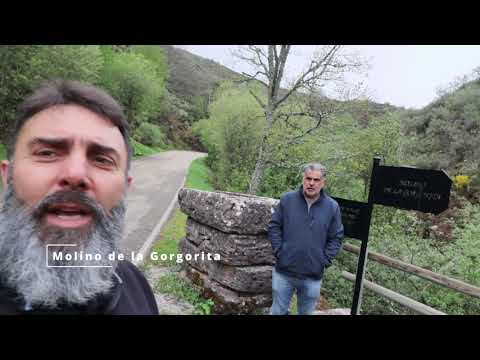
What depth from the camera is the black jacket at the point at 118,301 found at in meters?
1.05

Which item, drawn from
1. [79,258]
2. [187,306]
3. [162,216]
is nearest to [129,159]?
[79,258]

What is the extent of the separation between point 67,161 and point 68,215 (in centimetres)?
19

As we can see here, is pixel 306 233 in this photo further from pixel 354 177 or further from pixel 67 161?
pixel 67 161

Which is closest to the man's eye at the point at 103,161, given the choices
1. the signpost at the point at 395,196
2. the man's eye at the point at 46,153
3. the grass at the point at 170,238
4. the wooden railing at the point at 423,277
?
the man's eye at the point at 46,153

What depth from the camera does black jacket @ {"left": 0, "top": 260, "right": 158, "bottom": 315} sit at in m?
1.05

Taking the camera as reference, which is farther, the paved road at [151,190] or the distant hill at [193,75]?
the distant hill at [193,75]

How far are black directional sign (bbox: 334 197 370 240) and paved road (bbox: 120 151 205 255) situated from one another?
1324mm

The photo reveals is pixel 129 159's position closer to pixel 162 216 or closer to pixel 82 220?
pixel 82 220

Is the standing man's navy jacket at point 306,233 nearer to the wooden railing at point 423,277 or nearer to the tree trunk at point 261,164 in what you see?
the wooden railing at point 423,277

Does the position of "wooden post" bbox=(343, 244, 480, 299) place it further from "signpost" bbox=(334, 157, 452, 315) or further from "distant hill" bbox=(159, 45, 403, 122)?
"distant hill" bbox=(159, 45, 403, 122)

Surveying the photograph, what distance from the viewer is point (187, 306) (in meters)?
2.45

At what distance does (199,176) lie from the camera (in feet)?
10.5

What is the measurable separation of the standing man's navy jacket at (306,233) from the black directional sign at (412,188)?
1.14ft
